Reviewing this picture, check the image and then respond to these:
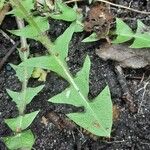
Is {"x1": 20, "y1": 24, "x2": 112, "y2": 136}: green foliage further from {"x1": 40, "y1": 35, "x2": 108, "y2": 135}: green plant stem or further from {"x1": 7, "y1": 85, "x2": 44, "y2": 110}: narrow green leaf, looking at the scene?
{"x1": 7, "y1": 85, "x2": 44, "y2": 110}: narrow green leaf

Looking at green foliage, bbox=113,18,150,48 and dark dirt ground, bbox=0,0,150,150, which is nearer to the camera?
dark dirt ground, bbox=0,0,150,150

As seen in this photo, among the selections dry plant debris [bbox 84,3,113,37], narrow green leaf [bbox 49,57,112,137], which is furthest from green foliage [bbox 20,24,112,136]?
dry plant debris [bbox 84,3,113,37]

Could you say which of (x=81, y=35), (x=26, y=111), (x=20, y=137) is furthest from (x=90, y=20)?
(x=20, y=137)

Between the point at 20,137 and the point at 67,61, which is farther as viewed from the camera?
the point at 67,61

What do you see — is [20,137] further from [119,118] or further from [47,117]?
[119,118]

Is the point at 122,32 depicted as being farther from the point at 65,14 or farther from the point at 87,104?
the point at 87,104

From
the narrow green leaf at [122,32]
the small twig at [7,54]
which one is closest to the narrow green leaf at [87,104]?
the narrow green leaf at [122,32]
